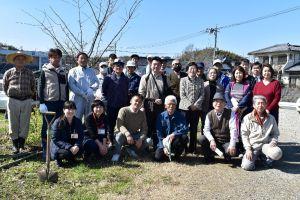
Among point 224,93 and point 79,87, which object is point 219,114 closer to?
point 224,93

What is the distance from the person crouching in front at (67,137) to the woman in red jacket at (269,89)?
319 cm

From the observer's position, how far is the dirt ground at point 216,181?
466 centimetres

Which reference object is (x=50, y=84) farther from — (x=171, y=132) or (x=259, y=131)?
(x=259, y=131)

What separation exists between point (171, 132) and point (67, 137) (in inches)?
69.4

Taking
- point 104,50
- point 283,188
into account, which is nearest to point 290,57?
point 104,50

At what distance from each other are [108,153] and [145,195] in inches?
88.0

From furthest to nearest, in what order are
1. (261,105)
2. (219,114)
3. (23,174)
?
(219,114) < (261,105) < (23,174)

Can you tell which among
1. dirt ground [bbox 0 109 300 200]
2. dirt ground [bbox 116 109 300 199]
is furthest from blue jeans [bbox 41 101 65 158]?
dirt ground [bbox 116 109 300 199]

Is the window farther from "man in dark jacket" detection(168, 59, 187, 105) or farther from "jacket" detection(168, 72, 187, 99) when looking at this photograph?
"jacket" detection(168, 72, 187, 99)

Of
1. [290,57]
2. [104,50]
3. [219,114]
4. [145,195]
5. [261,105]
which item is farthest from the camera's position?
[290,57]

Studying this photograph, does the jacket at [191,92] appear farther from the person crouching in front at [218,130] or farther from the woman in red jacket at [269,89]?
the woman in red jacket at [269,89]

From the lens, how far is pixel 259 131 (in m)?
5.96

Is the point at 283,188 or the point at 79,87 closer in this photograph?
the point at 283,188

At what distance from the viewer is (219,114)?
6.31 metres
